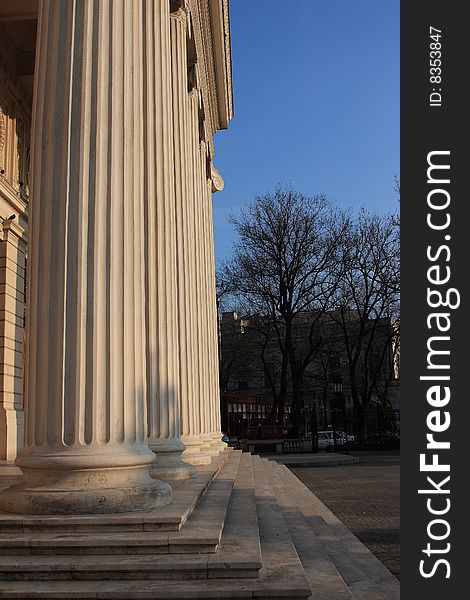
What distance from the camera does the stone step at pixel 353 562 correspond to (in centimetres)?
707

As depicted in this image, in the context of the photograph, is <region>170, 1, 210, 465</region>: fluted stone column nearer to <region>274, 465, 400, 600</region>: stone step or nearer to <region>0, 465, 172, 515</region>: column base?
<region>274, 465, 400, 600</region>: stone step

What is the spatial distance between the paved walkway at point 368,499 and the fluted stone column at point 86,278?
5.20 metres

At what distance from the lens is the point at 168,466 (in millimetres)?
10016

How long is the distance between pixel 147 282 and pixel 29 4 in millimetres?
9018

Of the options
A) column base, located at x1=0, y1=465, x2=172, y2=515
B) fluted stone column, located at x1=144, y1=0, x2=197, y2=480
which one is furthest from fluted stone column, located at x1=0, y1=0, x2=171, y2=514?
fluted stone column, located at x1=144, y1=0, x2=197, y2=480

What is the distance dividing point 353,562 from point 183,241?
24.8 feet

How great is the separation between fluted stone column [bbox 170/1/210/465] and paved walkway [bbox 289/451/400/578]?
3.82 meters

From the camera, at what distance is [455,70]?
26.7 feet

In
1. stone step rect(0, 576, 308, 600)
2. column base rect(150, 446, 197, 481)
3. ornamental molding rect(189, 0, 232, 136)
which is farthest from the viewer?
ornamental molding rect(189, 0, 232, 136)

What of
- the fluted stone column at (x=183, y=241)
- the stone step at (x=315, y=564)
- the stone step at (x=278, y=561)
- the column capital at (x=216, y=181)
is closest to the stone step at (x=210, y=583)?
the stone step at (x=278, y=561)

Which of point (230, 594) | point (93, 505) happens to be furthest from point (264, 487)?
point (230, 594)

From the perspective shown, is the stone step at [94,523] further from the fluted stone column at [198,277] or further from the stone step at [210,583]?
the fluted stone column at [198,277]

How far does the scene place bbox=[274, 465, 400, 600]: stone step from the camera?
7074 millimetres

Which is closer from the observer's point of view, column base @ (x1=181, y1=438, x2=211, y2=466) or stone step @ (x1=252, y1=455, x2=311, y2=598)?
stone step @ (x1=252, y1=455, x2=311, y2=598)
